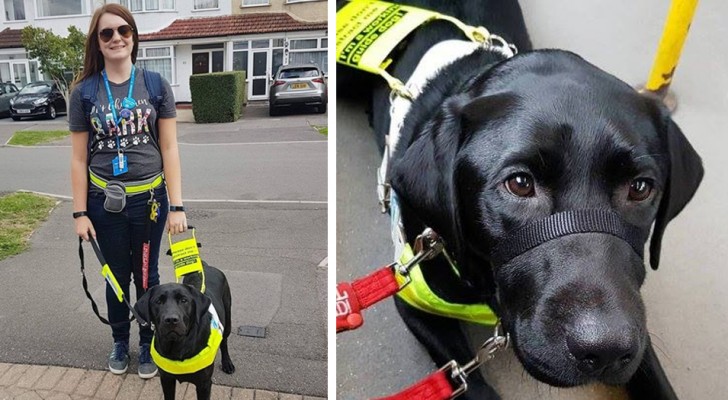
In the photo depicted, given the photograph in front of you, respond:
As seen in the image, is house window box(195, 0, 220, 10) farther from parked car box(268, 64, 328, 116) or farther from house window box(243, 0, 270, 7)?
parked car box(268, 64, 328, 116)

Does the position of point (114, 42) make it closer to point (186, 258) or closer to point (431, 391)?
point (186, 258)

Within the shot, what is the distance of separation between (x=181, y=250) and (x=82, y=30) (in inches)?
18.6

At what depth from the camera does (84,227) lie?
4.06ft

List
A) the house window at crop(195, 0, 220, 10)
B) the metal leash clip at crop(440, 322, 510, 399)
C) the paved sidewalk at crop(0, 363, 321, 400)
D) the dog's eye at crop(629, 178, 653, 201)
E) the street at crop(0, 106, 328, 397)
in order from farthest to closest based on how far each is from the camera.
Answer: the paved sidewalk at crop(0, 363, 321, 400), the street at crop(0, 106, 328, 397), the house window at crop(195, 0, 220, 10), the metal leash clip at crop(440, 322, 510, 399), the dog's eye at crop(629, 178, 653, 201)

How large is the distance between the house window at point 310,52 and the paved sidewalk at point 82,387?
2.43ft

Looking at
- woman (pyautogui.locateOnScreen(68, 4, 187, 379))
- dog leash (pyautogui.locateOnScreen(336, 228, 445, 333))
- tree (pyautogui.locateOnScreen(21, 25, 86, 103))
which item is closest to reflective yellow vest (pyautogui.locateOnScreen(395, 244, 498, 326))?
dog leash (pyautogui.locateOnScreen(336, 228, 445, 333))

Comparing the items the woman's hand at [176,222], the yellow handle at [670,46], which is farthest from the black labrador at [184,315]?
the yellow handle at [670,46]

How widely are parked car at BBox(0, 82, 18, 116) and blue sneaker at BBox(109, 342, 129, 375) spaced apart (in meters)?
0.56

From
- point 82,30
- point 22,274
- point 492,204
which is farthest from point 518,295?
point 22,274

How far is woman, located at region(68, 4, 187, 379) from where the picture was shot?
114 cm

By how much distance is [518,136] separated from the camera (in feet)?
2.76

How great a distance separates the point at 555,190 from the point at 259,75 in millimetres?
605

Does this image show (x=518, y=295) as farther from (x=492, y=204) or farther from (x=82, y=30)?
(x=82, y=30)

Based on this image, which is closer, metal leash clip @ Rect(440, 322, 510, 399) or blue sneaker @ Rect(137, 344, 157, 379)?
metal leash clip @ Rect(440, 322, 510, 399)
